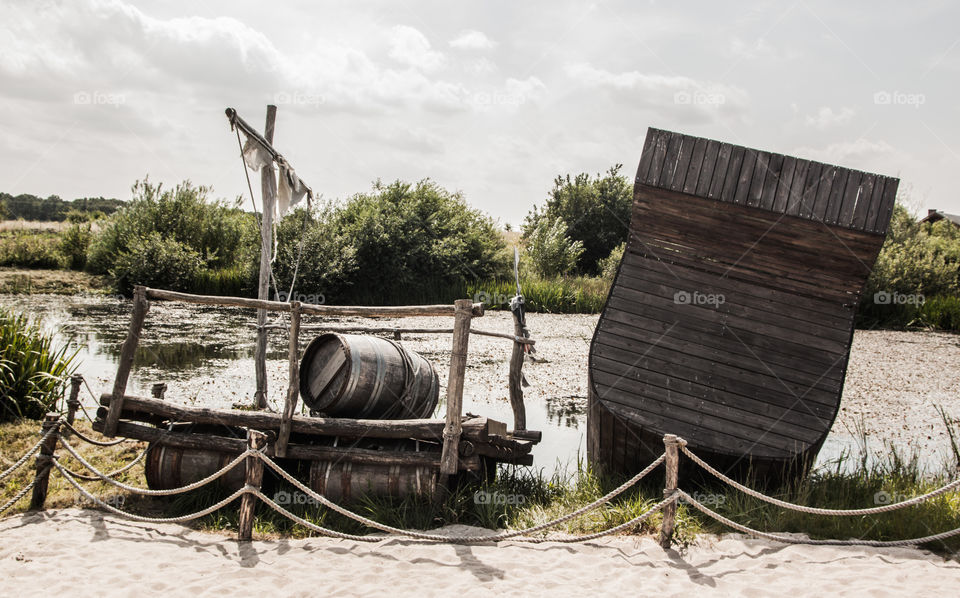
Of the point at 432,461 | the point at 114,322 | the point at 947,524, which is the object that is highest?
the point at 947,524

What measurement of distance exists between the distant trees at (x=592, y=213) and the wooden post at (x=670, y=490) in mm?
24975

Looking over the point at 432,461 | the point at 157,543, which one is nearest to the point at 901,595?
the point at 432,461

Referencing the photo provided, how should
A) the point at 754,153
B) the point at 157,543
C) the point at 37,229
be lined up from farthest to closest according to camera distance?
the point at 37,229
the point at 754,153
the point at 157,543

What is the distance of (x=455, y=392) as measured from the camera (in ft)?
18.7

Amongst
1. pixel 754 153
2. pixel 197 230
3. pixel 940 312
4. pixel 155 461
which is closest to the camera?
pixel 155 461

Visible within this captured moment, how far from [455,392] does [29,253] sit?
31.4 metres

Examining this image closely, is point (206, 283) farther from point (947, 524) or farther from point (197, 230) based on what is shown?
point (947, 524)

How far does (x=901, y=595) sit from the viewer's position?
427 centimetres

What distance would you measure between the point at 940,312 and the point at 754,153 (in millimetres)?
18766

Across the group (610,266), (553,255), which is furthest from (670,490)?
(610,266)

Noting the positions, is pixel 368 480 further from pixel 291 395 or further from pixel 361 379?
pixel 291 395

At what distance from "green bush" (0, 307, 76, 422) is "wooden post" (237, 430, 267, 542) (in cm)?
472

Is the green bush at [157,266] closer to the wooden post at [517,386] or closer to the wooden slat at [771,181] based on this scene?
the wooden post at [517,386]

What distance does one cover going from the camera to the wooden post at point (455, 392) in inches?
223
